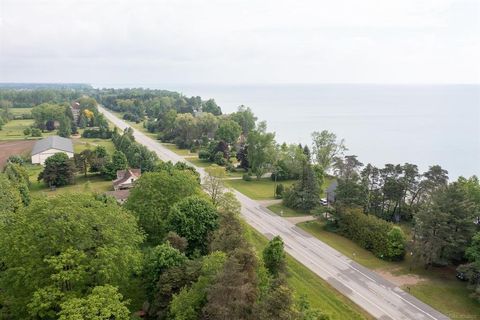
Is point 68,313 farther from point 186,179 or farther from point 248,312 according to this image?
point 186,179

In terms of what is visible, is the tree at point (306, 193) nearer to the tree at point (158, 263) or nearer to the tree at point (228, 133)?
the tree at point (158, 263)

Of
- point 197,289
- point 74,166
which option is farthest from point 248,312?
point 74,166

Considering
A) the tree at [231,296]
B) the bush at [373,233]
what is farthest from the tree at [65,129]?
the tree at [231,296]

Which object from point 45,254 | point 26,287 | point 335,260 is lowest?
point 335,260

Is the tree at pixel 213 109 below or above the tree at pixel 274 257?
above

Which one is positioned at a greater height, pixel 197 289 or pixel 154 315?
pixel 197 289
